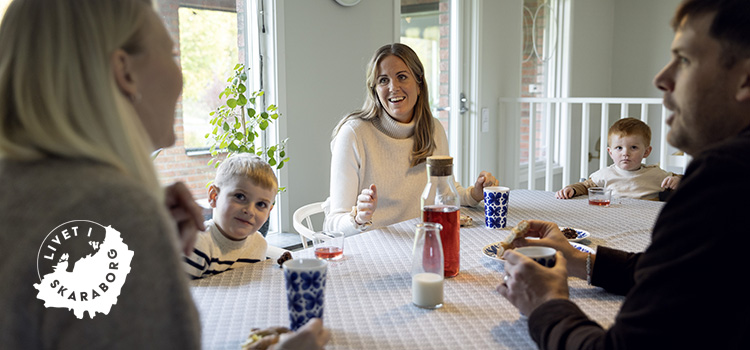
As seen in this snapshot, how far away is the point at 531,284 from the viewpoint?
3.49ft

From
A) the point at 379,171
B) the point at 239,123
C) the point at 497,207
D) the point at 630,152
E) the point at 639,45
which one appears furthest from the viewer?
the point at 639,45

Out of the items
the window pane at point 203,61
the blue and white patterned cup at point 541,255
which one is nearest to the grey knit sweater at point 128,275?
the blue and white patterned cup at point 541,255

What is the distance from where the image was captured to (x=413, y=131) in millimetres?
2396

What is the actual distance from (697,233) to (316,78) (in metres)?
2.70

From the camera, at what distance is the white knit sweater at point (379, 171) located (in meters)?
2.22

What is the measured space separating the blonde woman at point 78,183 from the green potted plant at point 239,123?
2.08m

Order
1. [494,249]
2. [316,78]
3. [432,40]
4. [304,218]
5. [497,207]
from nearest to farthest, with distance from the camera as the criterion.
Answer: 1. [494,249]
2. [497,207]
3. [304,218]
4. [316,78]
5. [432,40]

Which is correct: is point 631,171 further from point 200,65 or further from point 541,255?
point 200,65

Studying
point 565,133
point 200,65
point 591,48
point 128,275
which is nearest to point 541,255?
point 128,275

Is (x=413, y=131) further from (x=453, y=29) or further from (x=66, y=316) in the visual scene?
(x=453, y=29)

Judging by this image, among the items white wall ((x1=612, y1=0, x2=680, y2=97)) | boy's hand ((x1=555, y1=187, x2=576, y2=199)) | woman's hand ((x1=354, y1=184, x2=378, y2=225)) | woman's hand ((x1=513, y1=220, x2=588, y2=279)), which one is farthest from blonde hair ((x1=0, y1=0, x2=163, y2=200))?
white wall ((x1=612, y1=0, x2=680, y2=97))

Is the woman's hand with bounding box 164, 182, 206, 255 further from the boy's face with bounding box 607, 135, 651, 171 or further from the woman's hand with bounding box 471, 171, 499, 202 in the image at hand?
the boy's face with bounding box 607, 135, 651, 171

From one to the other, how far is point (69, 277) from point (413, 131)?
1779 millimetres

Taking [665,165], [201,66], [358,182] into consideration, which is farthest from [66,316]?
[665,165]
